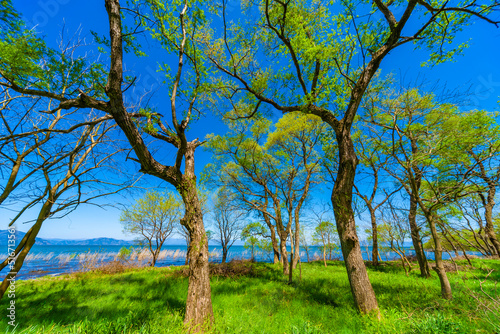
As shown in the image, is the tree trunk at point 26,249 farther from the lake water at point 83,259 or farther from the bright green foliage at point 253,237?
the bright green foliage at point 253,237

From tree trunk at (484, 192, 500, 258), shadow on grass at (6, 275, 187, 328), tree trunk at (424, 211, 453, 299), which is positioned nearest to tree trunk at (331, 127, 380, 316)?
tree trunk at (424, 211, 453, 299)

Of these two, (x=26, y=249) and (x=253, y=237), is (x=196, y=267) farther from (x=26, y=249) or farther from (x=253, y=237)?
(x=253, y=237)

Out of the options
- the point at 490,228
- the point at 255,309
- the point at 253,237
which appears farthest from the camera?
the point at 253,237

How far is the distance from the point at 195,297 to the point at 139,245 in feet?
70.1

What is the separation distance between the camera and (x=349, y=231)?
4.51 m

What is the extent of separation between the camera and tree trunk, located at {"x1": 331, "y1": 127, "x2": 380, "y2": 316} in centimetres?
421

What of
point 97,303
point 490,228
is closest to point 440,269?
point 490,228

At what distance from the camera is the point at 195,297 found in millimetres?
4102

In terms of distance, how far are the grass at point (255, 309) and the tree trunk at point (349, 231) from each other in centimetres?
41

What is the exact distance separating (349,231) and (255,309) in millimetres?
3607

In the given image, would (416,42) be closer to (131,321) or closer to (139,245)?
(131,321)

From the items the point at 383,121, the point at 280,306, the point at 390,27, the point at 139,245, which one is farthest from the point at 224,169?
the point at 139,245

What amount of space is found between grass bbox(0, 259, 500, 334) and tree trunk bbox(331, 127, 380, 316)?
0.41m

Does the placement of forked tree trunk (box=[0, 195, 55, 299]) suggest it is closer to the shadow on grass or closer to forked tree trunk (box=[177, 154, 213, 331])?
the shadow on grass
